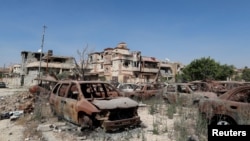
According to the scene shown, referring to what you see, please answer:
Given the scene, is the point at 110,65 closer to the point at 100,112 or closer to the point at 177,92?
the point at 177,92

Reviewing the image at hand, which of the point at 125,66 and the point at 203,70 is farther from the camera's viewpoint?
the point at 125,66

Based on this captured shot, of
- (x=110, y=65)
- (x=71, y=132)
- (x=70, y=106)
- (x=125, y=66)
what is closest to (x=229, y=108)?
(x=71, y=132)

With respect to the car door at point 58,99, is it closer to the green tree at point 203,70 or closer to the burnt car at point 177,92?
the burnt car at point 177,92

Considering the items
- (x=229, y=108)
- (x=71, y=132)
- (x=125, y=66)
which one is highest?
(x=125, y=66)

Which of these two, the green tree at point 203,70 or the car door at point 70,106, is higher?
the green tree at point 203,70

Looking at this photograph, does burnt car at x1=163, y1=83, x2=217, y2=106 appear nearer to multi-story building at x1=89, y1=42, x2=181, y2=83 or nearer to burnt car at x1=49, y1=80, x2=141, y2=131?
burnt car at x1=49, y1=80, x2=141, y2=131

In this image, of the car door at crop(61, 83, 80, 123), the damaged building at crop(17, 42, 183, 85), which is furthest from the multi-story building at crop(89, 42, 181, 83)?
the car door at crop(61, 83, 80, 123)

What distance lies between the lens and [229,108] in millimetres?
7309

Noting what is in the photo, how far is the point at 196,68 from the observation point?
46.8 metres

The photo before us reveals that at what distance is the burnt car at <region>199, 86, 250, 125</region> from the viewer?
7055mm

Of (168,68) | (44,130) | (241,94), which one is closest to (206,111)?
(241,94)

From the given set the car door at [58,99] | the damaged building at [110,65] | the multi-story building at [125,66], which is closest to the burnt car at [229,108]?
the car door at [58,99]

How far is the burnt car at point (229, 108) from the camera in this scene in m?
7.05

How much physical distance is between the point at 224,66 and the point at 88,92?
47423 millimetres
